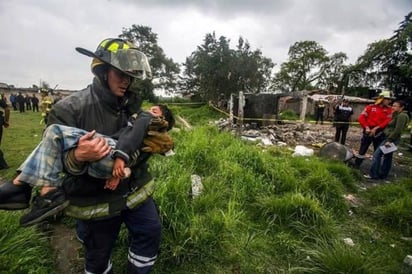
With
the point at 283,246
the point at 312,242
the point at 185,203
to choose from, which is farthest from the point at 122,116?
the point at 312,242

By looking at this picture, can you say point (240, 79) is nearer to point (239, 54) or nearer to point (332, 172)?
point (239, 54)

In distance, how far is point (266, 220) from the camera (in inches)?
107

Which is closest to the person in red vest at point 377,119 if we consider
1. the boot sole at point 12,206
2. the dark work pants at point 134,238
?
the dark work pants at point 134,238

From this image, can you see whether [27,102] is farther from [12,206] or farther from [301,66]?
[301,66]

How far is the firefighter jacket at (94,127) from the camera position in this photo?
4.02 ft

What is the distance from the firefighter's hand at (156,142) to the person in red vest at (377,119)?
492 cm

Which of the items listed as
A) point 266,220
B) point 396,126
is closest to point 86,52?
point 266,220

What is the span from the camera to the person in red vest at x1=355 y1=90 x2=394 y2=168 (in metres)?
4.63

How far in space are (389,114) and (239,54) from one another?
19.7 m

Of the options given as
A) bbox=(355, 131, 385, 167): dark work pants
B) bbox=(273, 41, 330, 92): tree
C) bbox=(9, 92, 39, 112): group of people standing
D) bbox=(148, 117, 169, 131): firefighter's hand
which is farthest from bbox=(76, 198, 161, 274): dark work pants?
bbox=(273, 41, 330, 92): tree

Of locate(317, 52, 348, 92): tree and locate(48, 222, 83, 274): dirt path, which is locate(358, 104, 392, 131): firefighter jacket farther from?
locate(317, 52, 348, 92): tree

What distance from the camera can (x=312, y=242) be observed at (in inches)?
94.5

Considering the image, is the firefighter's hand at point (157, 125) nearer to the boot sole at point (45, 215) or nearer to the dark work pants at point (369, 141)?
the boot sole at point (45, 215)

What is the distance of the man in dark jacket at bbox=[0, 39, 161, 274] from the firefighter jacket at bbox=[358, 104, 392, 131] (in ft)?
16.4
